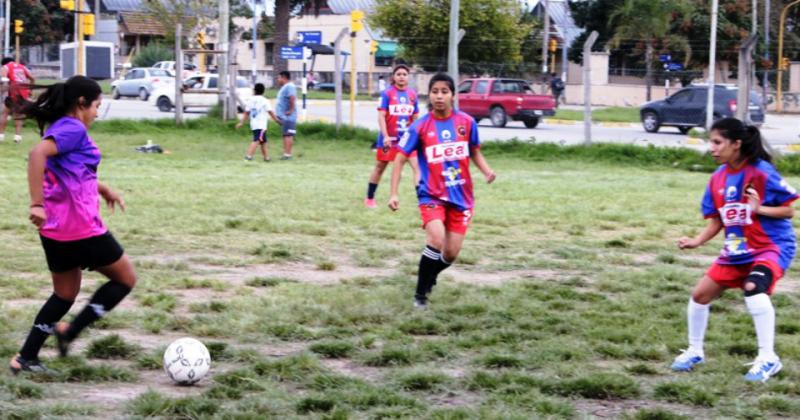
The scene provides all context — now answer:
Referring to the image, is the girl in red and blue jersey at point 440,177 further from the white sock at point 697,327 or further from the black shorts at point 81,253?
the black shorts at point 81,253

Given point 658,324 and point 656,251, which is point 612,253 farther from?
point 658,324

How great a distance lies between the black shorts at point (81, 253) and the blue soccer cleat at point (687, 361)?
2990mm

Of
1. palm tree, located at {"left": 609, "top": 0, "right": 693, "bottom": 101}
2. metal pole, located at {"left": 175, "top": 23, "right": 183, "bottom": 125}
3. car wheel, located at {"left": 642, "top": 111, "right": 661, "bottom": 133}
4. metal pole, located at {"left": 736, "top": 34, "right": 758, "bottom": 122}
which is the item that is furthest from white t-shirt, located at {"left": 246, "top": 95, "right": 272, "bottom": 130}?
palm tree, located at {"left": 609, "top": 0, "right": 693, "bottom": 101}

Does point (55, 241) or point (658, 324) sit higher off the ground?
point (55, 241)

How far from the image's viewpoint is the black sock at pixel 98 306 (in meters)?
6.08

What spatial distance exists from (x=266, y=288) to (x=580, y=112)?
1420 inches

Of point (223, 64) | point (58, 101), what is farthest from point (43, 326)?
point (223, 64)

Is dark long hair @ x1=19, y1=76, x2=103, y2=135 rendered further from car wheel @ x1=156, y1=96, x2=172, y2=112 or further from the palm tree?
the palm tree

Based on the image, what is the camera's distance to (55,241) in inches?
226

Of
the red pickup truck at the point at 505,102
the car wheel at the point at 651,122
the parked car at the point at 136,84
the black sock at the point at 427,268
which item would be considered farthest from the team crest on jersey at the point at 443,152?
the parked car at the point at 136,84

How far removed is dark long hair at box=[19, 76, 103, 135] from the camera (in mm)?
5781

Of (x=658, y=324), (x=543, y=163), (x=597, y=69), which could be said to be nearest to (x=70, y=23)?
(x=597, y=69)

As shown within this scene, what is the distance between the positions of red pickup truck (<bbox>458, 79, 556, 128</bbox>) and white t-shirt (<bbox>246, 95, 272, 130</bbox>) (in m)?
14.3

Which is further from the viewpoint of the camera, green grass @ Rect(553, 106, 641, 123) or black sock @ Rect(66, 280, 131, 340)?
green grass @ Rect(553, 106, 641, 123)
